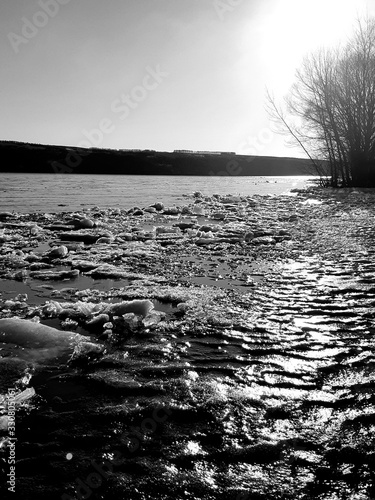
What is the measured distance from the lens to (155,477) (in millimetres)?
1457

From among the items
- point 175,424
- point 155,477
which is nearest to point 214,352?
point 175,424

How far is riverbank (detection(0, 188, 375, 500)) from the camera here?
1.47 metres

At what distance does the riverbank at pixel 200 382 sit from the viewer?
147cm

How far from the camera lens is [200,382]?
2.15 m
